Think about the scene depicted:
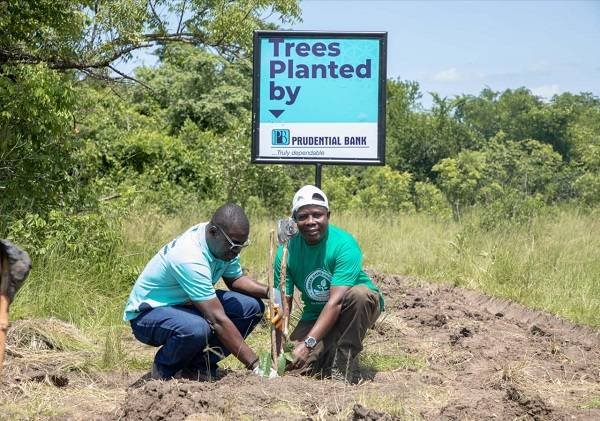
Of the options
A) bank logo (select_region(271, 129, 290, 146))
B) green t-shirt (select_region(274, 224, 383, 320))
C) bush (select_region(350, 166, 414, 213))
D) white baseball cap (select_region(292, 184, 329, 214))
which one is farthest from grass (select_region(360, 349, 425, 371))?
bush (select_region(350, 166, 414, 213))

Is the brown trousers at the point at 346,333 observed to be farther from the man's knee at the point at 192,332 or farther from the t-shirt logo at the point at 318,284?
the man's knee at the point at 192,332

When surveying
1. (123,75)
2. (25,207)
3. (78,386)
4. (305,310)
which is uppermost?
(123,75)

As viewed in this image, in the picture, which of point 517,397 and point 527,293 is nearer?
point 517,397

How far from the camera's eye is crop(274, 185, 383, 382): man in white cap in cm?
600

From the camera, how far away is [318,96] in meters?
8.28

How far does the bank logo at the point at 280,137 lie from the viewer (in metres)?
8.24

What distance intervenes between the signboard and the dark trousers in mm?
2281

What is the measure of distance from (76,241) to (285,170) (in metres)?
8.66

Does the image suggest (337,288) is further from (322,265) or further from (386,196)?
(386,196)

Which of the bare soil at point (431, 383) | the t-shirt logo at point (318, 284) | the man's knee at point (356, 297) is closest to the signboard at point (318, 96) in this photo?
the bare soil at point (431, 383)

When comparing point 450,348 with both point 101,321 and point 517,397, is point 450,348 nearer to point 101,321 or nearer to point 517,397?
point 517,397

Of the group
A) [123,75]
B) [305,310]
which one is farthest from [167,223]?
[305,310]

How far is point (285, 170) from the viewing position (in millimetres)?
17141

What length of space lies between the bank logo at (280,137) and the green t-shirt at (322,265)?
2084 mm
